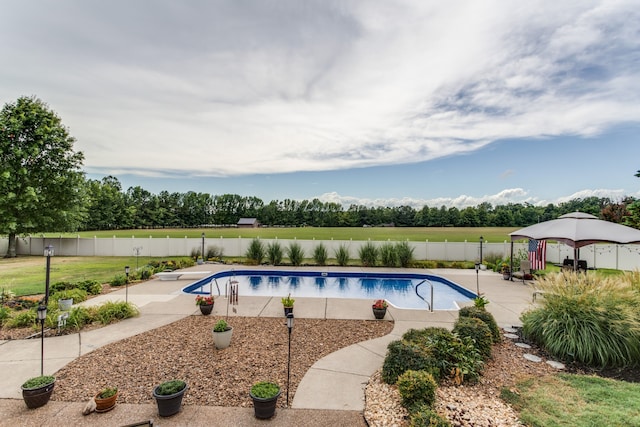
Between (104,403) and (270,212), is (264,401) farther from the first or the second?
(270,212)

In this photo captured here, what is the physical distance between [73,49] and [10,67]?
403 centimetres

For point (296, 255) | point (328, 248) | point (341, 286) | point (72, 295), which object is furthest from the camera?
point (328, 248)

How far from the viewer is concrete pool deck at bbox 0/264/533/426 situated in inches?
141

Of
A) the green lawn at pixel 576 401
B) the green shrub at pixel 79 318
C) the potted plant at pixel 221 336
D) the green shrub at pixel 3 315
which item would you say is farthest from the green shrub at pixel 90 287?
the green lawn at pixel 576 401

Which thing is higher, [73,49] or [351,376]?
[73,49]

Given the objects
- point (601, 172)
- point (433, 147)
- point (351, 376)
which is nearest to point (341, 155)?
point (433, 147)

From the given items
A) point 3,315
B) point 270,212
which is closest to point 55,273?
point 3,315

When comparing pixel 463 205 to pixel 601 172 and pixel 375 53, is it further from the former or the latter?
pixel 375 53

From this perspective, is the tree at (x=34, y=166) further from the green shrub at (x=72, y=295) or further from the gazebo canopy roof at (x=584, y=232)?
the gazebo canopy roof at (x=584, y=232)

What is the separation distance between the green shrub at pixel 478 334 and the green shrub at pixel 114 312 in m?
7.53

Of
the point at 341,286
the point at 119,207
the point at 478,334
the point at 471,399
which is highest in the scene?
the point at 119,207

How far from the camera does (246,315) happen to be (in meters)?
7.75

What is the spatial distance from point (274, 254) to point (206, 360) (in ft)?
37.0

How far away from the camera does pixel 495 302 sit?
30.1ft
